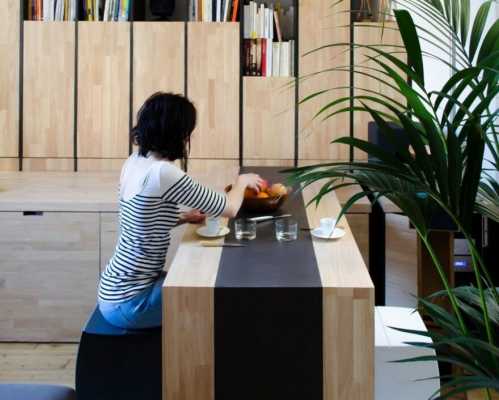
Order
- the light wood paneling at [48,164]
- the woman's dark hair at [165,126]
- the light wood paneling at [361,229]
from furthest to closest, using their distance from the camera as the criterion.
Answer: the light wood paneling at [48,164] → the light wood paneling at [361,229] → the woman's dark hair at [165,126]

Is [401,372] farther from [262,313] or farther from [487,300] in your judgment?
[487,300]

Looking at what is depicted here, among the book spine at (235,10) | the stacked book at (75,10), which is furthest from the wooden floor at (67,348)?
the stacked book at (75,10)

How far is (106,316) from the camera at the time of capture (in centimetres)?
280

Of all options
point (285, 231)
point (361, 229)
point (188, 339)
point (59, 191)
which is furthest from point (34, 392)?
point (361, 229)

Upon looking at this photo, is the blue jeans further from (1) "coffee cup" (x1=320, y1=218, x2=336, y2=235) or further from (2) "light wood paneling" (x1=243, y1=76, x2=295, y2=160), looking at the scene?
(2) "light wood paneling" (x1=243, y1=76, x2=295, y2=160)

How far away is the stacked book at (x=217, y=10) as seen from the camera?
5.29m

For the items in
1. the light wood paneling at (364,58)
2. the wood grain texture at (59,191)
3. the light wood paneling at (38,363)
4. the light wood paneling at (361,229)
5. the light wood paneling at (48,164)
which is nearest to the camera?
the light wood paneling at (38,363)

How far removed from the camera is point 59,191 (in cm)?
440

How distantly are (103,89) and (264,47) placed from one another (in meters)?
1.15

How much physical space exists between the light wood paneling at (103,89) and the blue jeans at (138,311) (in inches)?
106

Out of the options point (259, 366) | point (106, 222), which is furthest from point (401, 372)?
point (106, 222)

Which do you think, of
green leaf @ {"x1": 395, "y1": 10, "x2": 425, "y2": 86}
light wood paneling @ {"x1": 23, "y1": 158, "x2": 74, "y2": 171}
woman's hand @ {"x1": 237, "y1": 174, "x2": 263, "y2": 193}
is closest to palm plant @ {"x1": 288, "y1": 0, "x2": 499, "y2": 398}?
green leaf @ {"x1": 395, "y1": 10, "x2": 425, "y2": 86}

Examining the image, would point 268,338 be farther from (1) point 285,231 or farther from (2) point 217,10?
(2) point 217,10

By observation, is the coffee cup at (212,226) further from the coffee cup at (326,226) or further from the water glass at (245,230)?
the coffee cup at (326,226)
